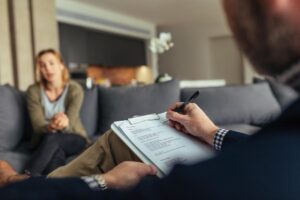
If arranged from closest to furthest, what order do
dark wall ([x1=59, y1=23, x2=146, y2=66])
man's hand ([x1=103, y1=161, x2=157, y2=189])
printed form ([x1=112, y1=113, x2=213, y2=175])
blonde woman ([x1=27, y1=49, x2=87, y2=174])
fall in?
man's hand ([x1=103, y1=161, x2=157, y2=189])
printed form ([x1=112, y1=113, x2=213, y2=175])
blonde woman ([x1=27, y1=49, x2=87, y2=174])
dark wall ([x1=59, y1=23, x2=146, y2=66])

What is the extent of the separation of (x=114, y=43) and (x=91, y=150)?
20.7ft

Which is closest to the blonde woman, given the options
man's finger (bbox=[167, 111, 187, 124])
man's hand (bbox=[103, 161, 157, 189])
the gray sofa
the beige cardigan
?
the beige cardigan

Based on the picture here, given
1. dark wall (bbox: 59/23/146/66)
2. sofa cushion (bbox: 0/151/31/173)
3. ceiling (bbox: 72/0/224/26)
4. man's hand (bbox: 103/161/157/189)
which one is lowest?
sofa cushion (bbox: 0/151/31/173)

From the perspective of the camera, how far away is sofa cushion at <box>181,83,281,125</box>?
2758mm

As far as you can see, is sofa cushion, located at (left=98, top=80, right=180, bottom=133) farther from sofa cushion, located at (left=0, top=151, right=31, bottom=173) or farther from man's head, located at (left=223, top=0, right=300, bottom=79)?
man's head, located at (left=223, top=0, right=300, bottom=79)

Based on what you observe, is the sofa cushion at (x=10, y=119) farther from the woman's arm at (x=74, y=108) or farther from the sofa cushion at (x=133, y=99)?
the sofa cushion at (x=133, y=99)

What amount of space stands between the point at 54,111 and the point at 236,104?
134 cm

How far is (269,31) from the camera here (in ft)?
1.13

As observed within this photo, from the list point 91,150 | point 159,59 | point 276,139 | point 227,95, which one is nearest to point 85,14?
point 159,59

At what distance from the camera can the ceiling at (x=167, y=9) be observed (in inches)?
230

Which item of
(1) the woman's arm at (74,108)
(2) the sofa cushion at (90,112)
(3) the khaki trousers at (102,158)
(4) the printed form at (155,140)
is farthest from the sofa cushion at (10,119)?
(4) the printed form at (155,140)

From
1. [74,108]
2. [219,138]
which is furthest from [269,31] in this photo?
[74,108]

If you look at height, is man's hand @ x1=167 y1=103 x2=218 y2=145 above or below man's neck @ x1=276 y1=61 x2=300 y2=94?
below

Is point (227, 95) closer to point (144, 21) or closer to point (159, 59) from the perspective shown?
point (144, 21)
